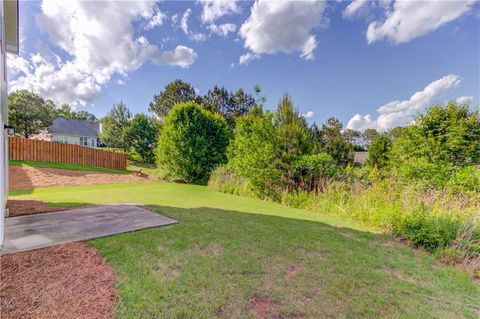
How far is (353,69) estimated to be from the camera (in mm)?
9266

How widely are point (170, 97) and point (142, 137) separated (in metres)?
8.02

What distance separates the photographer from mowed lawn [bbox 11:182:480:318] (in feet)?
6.62

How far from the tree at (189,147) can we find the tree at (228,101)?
57.3 ft

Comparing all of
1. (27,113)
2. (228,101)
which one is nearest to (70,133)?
(27,113)

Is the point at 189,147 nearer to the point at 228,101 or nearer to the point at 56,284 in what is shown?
the point at 56,284

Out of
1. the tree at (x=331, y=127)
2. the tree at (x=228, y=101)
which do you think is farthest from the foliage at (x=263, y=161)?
the tree at (x=228, y=101)

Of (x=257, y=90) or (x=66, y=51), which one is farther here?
(x=257, y=90)

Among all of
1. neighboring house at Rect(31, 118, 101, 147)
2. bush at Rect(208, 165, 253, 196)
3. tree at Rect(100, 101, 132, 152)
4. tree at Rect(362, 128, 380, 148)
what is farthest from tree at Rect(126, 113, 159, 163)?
tree at Rect(362, 128, 380, 148)

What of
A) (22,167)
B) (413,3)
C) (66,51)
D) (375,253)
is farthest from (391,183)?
(22,167)

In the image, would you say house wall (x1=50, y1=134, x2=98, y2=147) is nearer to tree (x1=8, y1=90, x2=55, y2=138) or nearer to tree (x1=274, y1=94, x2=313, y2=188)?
tree (x1=8, y1=90, x2=55, y2=138)

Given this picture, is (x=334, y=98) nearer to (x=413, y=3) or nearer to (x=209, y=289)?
(x=413, y=3)

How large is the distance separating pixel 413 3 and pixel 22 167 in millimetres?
18036

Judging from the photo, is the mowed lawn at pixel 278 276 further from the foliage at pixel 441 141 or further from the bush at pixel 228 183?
the bush at pixel 228 183

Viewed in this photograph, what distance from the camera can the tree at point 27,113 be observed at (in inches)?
858
